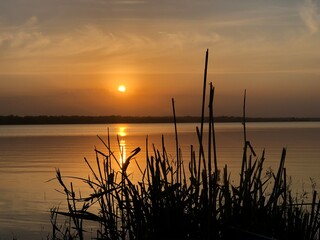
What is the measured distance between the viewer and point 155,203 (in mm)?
3914

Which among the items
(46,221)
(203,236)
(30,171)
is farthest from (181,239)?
(30,171)

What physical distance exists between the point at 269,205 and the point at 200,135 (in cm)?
84

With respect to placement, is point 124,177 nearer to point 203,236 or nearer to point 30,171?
point 203,236

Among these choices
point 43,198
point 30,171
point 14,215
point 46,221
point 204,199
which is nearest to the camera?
point 204,199

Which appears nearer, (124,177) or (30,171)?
(124,177)

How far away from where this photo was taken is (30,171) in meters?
24.7

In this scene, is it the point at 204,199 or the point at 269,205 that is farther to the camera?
the point at 269,205

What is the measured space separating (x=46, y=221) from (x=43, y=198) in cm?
364

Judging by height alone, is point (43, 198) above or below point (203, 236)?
below

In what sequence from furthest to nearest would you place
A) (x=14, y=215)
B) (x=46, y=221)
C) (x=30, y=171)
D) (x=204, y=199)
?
(x=30, y=171) → (x=14, y=215) → (x=46, y=221) → (x=204, y=199)

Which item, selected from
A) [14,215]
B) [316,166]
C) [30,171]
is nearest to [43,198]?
[14,215]

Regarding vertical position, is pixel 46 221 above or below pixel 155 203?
below

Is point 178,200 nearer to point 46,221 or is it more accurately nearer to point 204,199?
point 204,199

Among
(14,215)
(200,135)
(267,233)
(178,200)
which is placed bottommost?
(14,215)
